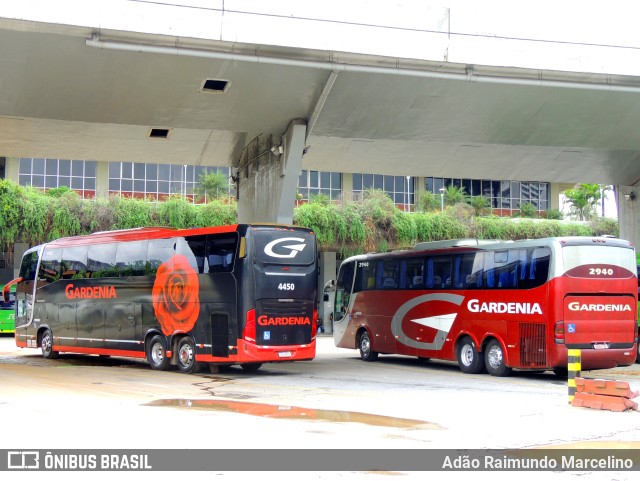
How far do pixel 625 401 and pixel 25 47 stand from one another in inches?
494

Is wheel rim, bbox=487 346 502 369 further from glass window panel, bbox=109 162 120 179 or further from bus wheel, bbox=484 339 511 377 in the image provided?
glass window panel, bbox=109 162 120 179

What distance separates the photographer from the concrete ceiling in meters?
17.1

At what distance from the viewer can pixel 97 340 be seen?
21.9 metres

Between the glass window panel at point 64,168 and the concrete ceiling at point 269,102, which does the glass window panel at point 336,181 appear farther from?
the concrete ceiling at point 269,102

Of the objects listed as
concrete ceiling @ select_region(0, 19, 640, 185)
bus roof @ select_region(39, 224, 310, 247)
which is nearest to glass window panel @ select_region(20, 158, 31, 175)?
concrete ceiling @ select_region(0, 19, 640, 185)

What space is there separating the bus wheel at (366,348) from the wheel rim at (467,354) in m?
4.44

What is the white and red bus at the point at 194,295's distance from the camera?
17.9 metres

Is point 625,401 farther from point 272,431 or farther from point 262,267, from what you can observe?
point 262,267

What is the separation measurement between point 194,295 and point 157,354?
2340 millimetres

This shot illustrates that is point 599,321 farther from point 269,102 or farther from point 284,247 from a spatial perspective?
point 269,102

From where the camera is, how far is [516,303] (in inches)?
709

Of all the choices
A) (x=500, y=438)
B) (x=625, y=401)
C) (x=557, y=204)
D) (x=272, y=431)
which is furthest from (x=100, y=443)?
(x=557, y=204)

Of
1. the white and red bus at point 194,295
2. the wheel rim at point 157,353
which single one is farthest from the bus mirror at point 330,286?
the wheel rim at point 157,353

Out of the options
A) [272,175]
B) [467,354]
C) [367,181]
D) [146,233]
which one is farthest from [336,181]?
[467,354]
